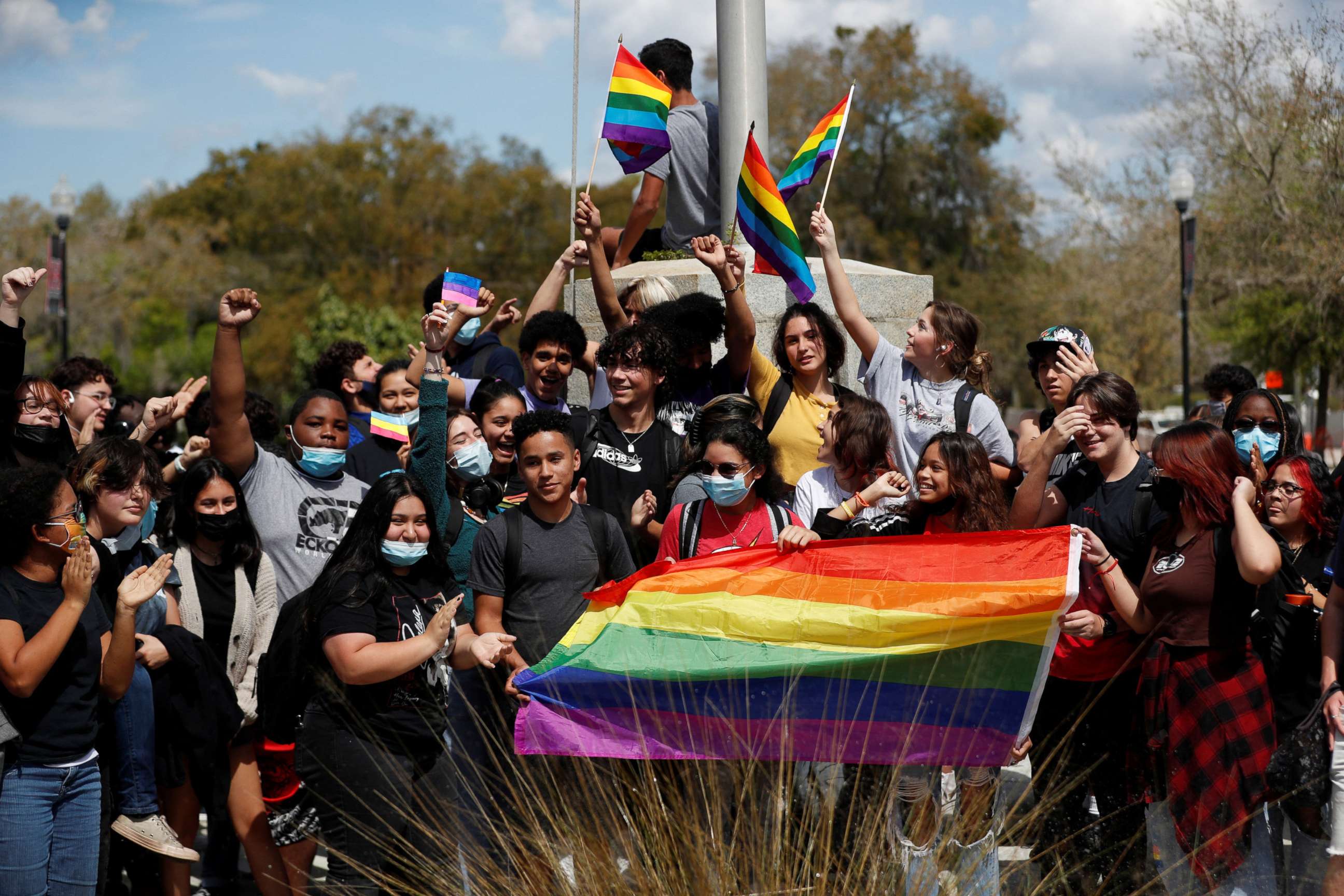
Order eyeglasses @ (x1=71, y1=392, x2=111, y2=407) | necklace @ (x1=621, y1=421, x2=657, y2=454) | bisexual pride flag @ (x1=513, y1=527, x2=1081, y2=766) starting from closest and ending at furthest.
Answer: bisexual pride flag @ (x1=513, y1=527, x2=1081, y2=766) < necklace @ (x1=621, y1=421, x2=657, y2=454) < eyeglasses @ (x1=71, y1=392, x2=111, y2=407)

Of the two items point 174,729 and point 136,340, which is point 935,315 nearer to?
point 174,729

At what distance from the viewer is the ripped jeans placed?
12.7ft

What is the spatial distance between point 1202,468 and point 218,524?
3896 mm

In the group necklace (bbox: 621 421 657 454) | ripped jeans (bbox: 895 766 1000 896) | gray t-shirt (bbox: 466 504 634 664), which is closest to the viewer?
ripped jeans (bbox: 895 766 1000 896)

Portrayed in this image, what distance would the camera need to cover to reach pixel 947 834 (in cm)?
394

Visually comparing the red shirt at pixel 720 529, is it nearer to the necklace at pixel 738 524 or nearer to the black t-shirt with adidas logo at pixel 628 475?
the necklace at pixel 738 524

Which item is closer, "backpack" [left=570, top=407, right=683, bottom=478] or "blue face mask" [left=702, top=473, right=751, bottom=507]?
"blue face mask" [left=702, top=473, right=751, bottom=507]

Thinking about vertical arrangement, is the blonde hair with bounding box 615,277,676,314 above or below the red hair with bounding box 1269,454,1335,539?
above

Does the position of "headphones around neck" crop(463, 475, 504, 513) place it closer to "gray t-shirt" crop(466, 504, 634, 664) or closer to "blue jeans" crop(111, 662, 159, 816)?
"gray t-shirt" crop(466, 504, 634, 664)

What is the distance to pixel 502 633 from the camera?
193 inches

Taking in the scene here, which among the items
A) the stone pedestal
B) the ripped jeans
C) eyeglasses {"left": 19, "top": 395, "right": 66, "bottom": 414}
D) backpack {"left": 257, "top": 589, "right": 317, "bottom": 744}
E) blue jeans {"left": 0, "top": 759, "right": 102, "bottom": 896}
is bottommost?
blue jeans {"left": 0, "top": 759, "right": 102, "bottom": 896}

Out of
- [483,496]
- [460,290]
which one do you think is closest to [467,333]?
[460,290]

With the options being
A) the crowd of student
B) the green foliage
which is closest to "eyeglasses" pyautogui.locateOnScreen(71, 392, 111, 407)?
the crowd of student

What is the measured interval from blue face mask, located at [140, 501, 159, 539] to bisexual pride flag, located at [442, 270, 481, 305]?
2.13m
